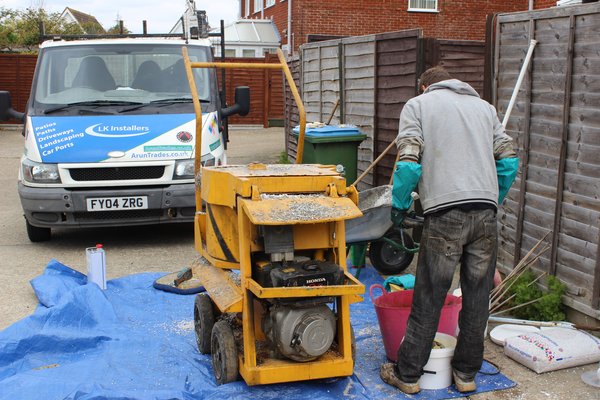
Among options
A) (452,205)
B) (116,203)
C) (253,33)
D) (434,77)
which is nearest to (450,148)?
(452,205)

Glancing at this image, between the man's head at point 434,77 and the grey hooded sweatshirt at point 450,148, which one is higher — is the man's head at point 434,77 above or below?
above

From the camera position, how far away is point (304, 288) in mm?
4094

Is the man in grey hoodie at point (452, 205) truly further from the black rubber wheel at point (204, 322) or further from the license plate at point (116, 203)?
the license plate at point (116, 203)

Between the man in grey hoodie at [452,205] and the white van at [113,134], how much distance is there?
4188mm

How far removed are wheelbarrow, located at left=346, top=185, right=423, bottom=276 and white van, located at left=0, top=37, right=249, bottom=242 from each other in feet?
6.98

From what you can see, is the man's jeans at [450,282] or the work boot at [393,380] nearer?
the man's jeans at [450,282]

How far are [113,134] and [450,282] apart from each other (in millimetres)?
4942

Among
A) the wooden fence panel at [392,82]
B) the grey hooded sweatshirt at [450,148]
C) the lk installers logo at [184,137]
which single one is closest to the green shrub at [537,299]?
the grey hooded sweatshirt at [450,148]

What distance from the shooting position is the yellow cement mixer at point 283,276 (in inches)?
163

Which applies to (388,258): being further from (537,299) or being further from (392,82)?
(392,82)

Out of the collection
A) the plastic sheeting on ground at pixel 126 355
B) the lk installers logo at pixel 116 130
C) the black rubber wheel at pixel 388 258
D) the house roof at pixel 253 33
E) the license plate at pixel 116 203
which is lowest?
the plastic sheeting on ground at pixel 126 355

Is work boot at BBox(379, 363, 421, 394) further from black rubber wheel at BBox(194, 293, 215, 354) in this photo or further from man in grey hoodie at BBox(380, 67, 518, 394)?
black rubber wheel at BBox(194, 293, 215, 354)

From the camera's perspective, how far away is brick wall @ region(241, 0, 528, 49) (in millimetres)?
22938

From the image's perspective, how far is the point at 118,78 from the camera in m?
8.95
